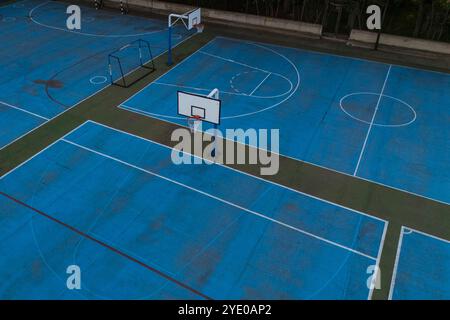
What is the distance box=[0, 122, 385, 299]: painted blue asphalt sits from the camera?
12.7 m

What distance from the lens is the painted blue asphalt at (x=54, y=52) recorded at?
21828 mm

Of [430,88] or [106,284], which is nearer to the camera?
[106,284]

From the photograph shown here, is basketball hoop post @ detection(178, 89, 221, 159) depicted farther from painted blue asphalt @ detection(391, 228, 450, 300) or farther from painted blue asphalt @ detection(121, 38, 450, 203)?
painted blue asphalt @ detection(391, 228, 450, 300)

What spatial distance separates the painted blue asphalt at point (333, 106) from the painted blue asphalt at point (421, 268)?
290 cm

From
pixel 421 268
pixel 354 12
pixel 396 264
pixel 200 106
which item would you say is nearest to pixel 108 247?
pixel 200 106

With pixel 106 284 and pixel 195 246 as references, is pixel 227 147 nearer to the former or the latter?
pixel 195 246

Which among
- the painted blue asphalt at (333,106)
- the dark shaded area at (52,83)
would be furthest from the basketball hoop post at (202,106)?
the dark shaded area at (52,83)

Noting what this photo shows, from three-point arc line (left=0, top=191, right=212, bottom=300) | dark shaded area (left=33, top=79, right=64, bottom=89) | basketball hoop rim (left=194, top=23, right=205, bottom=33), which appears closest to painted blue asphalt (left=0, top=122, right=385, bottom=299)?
three-point arc line (left=0, top=191, right=212, bottom=300)

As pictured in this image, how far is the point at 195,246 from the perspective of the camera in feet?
45.7

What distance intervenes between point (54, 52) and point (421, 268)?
26.1m

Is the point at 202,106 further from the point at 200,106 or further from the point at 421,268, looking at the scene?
the point at 421,268
